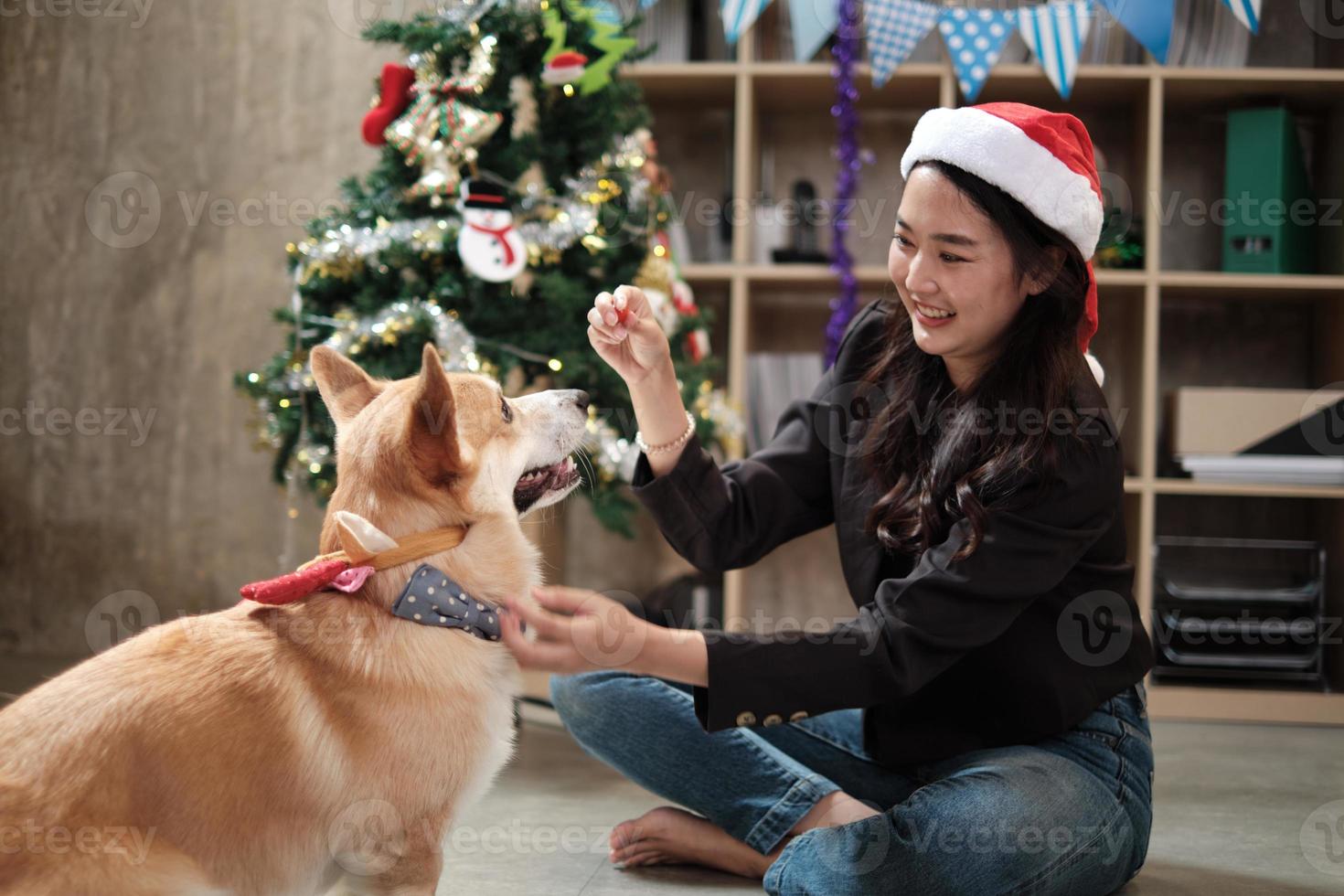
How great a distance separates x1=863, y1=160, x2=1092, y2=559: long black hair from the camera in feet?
4.34

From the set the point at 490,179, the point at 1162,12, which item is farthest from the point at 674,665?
the point at 1162,12

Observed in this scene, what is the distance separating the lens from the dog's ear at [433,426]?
110 centimetres

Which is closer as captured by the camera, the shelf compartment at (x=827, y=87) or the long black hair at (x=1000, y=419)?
the long black hair at (x=1000, y=419)

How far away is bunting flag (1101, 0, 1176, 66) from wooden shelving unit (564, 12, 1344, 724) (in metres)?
0.07

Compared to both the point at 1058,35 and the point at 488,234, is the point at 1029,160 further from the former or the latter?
the point at 1058,35

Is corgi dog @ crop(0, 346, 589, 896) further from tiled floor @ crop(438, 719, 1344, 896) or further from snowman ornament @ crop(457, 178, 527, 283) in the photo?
snowman ornament @ crop(457, 178, 527, 283)

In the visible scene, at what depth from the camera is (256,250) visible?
329 cm

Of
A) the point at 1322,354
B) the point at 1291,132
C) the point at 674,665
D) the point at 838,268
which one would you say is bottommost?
the point at 674,665

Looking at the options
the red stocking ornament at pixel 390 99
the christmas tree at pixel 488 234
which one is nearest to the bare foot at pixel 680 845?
the christmas tree at pixel 488 234

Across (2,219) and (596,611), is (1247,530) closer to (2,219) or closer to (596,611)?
(596,611)

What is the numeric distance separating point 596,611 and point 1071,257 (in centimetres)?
75

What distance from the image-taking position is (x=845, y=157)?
2.88 m

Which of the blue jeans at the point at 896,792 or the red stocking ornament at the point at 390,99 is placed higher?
the red stocking ornament at the point at 390,99

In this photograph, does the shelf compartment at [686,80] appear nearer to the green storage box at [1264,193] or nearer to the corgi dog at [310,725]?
the green storage box at [1264,193]
